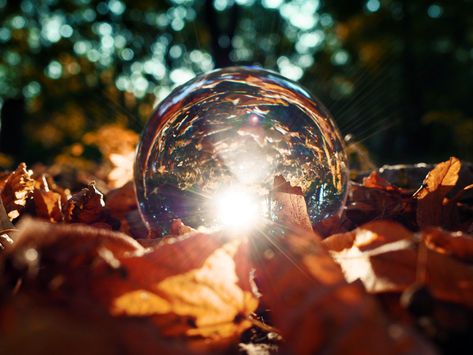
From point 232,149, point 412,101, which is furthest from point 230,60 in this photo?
point 232,149

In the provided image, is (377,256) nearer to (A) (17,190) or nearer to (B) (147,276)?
(B) (147,276)

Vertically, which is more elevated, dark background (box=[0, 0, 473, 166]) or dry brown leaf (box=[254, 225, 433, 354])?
dark background (box=[0, 0, 473, 166])

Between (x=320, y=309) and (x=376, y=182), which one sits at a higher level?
(x=376, y=182)

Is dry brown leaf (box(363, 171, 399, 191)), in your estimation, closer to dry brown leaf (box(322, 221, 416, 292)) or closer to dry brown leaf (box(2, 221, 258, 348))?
dry brown leaf (box(322, 221, 416, 292))

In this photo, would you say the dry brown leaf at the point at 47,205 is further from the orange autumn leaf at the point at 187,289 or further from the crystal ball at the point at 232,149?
the orange autumn leaf at the point at 187,289

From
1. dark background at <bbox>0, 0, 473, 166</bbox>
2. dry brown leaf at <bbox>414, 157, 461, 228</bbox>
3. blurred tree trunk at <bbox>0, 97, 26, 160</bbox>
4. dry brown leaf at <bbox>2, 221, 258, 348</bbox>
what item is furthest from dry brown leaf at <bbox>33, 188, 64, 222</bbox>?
blurred tree trunk at <bbox>0, 97, 26, 160</bbox>

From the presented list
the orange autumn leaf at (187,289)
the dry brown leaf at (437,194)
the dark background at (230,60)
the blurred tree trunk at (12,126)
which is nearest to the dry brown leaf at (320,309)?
the orange autumn leaf at (187,289)

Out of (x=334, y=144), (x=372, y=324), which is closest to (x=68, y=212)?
(x=334, y=144)
